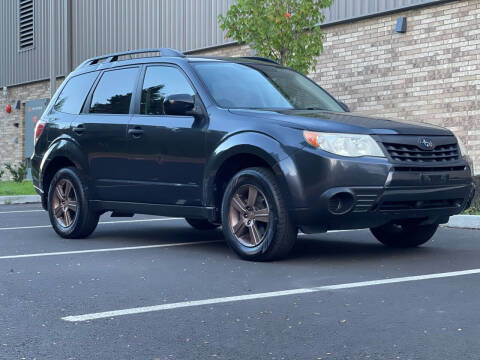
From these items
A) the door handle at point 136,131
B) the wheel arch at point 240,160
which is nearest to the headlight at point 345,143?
the wheel arch at point 240,160

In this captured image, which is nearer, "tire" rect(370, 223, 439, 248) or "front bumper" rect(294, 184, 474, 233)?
"front bumper" rect(294, 184, 474, 233)

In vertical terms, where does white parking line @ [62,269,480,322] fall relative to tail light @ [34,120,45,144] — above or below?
below

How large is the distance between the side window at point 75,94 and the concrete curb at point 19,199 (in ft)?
22.3

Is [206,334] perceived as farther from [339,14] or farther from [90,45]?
[90,45]

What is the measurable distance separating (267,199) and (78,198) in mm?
2757

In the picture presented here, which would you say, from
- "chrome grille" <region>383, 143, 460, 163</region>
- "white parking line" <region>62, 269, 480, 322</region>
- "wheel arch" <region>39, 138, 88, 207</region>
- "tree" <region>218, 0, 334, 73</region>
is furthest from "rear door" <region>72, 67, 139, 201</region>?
"tree" <region>218, 0, 334, 73</region>

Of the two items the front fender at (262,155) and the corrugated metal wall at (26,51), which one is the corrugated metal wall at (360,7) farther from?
the corrugated metal wall at (26,51)

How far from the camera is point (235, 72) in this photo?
8180 millimetres

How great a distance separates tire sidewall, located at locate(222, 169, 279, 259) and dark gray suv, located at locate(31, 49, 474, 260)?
0.4 inches

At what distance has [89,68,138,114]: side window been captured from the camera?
8.67 meters

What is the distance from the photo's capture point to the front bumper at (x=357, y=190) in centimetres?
670

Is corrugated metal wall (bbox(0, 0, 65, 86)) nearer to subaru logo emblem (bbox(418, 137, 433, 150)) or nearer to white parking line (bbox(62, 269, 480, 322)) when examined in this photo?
subaru logo emblem (bbox(418, 137, 433, 150))

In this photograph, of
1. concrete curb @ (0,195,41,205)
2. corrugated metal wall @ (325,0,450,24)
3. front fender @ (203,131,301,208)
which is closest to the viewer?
front fender @ (203,131,301,208)

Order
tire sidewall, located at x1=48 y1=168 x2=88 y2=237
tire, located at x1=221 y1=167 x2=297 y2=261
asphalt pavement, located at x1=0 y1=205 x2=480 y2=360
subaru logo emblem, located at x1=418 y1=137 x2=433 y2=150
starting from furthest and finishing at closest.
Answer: tire sidewall, located at x1=48 y1=168 x2=88 y2=237, subaru logo emblem, located at x1=418 y1=137 x2=433 y2=150, tire, located at x1=221 y1=167 x2=297 y2=261, asphalt pavement, located at x1=0 y1=205 x2=480 y2=360
